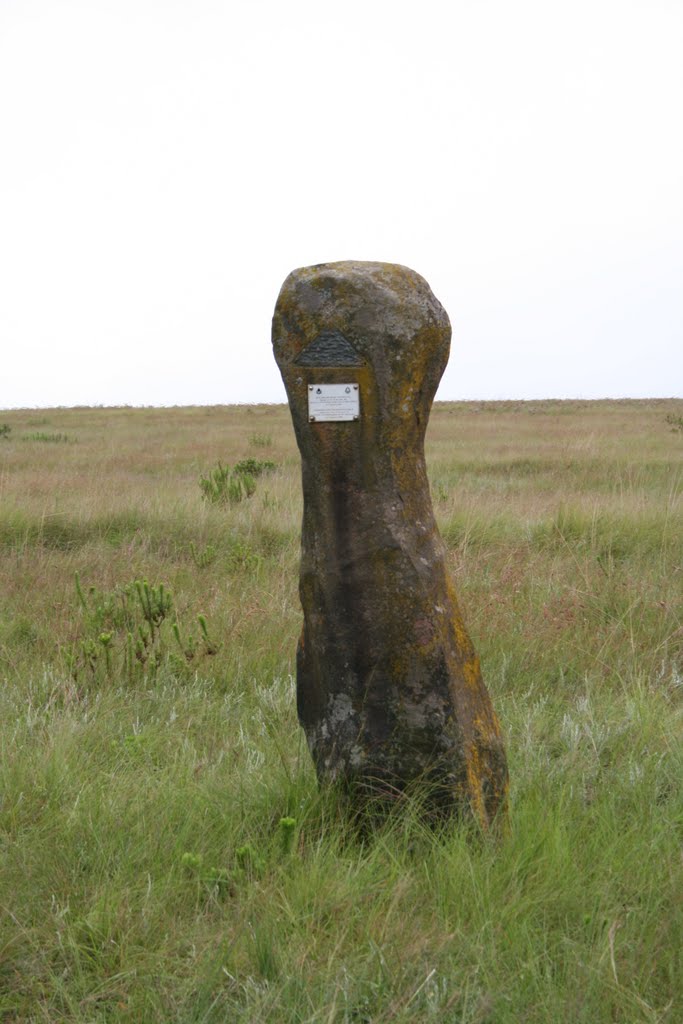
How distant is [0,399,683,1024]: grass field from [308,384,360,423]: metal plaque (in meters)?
1.28

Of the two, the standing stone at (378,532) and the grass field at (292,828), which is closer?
the grass field at (292,828)

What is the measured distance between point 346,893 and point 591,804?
1.16 m

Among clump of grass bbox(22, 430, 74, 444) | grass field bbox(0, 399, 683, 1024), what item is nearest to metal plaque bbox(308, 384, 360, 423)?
grass field bbox(0, 399, 683, 1024)

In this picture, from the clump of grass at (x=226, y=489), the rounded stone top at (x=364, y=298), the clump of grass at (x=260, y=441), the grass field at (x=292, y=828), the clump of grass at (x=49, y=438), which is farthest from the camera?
the clump of grass at (x=49, y=438)

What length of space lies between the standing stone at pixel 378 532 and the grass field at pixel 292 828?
0.23 metres

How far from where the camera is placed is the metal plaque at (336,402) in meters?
2.95

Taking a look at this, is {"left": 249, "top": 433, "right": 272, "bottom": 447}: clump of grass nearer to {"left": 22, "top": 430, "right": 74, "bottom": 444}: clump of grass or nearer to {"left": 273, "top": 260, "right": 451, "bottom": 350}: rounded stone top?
{"left": 22, "top": 430, "right": 74, "bottom": 444}: clump of grass

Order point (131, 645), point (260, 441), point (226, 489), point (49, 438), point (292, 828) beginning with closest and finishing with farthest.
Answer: point (292, 828) < point (131, 645) < point (226, 489) < point (260, 441) < point (49, 438)

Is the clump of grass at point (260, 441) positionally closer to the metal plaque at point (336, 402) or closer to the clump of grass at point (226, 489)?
the clump of grass at point (226, 489)

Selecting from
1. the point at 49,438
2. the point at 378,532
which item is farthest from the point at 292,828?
the point at 49,438

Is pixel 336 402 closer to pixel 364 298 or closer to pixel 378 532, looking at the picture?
pixel 364 298

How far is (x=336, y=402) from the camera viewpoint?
2.96 metres

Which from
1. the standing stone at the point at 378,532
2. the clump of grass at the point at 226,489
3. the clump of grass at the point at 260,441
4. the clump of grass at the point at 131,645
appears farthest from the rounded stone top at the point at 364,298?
the clump of grass at the point at 260,441

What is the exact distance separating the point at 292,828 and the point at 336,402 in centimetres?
137
